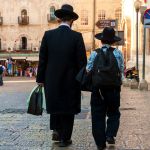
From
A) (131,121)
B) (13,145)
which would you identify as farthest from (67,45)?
(131,121)

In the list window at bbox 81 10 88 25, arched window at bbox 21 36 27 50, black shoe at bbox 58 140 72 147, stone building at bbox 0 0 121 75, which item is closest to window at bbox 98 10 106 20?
window at bbox 81 10 88 25

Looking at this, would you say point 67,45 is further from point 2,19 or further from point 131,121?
point 2,19

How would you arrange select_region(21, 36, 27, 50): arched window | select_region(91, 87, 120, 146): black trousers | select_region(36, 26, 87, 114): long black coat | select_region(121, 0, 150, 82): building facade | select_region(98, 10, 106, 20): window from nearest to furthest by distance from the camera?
select_region(91, 87, 120, 146): black trousers < select_region(36, 26, 87, 114): long black coat < select_region(121, 0, 150, 82): building facade < select_region(98, 10, 106, 20): window < select_region(21, 36, 27, 50): arched window

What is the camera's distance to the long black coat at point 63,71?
345 inches

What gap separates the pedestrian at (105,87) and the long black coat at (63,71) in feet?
1.31

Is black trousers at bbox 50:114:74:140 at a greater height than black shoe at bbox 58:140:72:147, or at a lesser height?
greater

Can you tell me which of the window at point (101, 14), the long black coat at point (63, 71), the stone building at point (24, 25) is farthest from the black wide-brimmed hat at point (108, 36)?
the stone building at point (24, 25)

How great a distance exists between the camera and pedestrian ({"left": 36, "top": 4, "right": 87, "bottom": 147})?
8.78m

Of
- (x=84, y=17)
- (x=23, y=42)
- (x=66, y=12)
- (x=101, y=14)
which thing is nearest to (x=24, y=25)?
(x=23, y=42)

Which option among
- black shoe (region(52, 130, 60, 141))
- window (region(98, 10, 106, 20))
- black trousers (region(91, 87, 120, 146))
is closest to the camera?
black trousers (region(91, 87, 120, 146))

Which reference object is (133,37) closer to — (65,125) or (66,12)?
(66,12)

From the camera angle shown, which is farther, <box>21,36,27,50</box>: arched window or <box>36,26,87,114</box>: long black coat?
<box>21,36,27,50</box>: arched window

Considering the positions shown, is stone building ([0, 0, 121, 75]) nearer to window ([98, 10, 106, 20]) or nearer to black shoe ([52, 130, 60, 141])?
window ([98, 10, 106, 20])

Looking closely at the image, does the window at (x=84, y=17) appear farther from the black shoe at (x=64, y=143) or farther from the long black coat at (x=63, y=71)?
the black shoe at (x=64, y=143)
